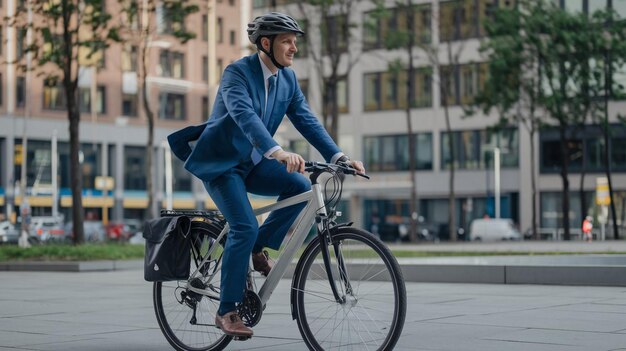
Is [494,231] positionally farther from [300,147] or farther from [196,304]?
[196,304]

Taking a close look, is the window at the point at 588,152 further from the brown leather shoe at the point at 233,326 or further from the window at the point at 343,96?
the brown leather shoe at the point at 233,326

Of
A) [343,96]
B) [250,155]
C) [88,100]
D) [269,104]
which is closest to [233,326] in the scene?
[250,155]

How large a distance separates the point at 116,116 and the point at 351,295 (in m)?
69.9

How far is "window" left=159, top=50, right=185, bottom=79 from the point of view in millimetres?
78250

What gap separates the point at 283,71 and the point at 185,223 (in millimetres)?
1258

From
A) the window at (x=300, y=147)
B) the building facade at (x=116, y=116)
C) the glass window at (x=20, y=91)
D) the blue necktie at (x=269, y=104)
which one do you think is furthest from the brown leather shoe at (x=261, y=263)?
the window at (x=300, y=147)

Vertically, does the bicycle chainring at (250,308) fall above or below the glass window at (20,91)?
below

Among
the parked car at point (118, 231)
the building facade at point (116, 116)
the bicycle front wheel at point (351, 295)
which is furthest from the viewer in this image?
the building facade at point (116, 116)

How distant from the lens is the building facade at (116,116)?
6738cm

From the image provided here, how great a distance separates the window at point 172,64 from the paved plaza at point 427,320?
6433 centimetres

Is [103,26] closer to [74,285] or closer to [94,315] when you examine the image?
[74,285]

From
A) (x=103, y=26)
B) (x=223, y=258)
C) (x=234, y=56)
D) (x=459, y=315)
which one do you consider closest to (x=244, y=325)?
(x=223, y=258)

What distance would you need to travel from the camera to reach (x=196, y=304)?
23.9 feet

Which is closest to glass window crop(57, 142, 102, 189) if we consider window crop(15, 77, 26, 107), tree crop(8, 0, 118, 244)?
window crop(15, 77, 26, 107)
